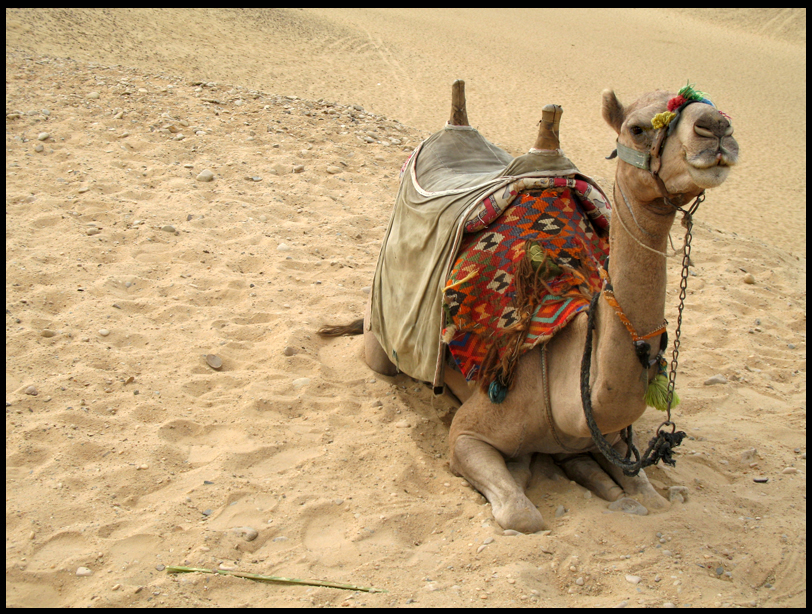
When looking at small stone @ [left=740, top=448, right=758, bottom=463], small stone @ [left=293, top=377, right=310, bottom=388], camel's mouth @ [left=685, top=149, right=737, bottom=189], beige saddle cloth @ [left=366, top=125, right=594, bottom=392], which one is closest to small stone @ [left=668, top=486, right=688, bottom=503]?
small stone @ [left=740, top=448, right=758, bottom=463]

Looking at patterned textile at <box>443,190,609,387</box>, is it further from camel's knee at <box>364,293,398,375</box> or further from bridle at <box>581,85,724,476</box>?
camel's knee at <box>364,293,398,375</box>

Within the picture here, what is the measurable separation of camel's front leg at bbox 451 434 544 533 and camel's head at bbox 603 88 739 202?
142 centimetres

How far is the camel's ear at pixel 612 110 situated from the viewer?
8.76 ft

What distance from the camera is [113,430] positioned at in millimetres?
3504

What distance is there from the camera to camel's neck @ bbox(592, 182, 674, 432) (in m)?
2.57

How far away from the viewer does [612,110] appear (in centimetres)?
269

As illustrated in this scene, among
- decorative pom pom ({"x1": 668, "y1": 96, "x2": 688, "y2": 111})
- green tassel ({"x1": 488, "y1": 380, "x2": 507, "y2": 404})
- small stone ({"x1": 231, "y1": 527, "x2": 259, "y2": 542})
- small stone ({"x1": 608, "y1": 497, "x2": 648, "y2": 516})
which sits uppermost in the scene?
decorative pom pom ({"x1": 668, "y1": 96, "x2": 688, "y2": 111})

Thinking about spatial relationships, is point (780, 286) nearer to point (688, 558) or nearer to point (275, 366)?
point (688, 558)

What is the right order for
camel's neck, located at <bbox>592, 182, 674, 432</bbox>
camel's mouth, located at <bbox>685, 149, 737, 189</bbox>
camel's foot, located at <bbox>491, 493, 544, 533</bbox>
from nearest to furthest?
camel's mouth, located at <bbox>685, 149, 737, 189</bbox> → camel's neck, located at <bbox>592, 182, 674, 432</bbox> → camel's foot, located at <bbox>491, 493, 544, 533</bbox>

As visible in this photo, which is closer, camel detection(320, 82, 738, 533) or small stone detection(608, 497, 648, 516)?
camel detection(320, 82, 738, 533)

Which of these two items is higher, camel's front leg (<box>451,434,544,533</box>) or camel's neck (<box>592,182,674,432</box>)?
camel's neck (<box>592,182,674,432</box>)

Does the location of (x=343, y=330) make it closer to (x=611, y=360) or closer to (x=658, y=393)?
(x=611, y=360)

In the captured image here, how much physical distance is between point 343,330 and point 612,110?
8.53ft
